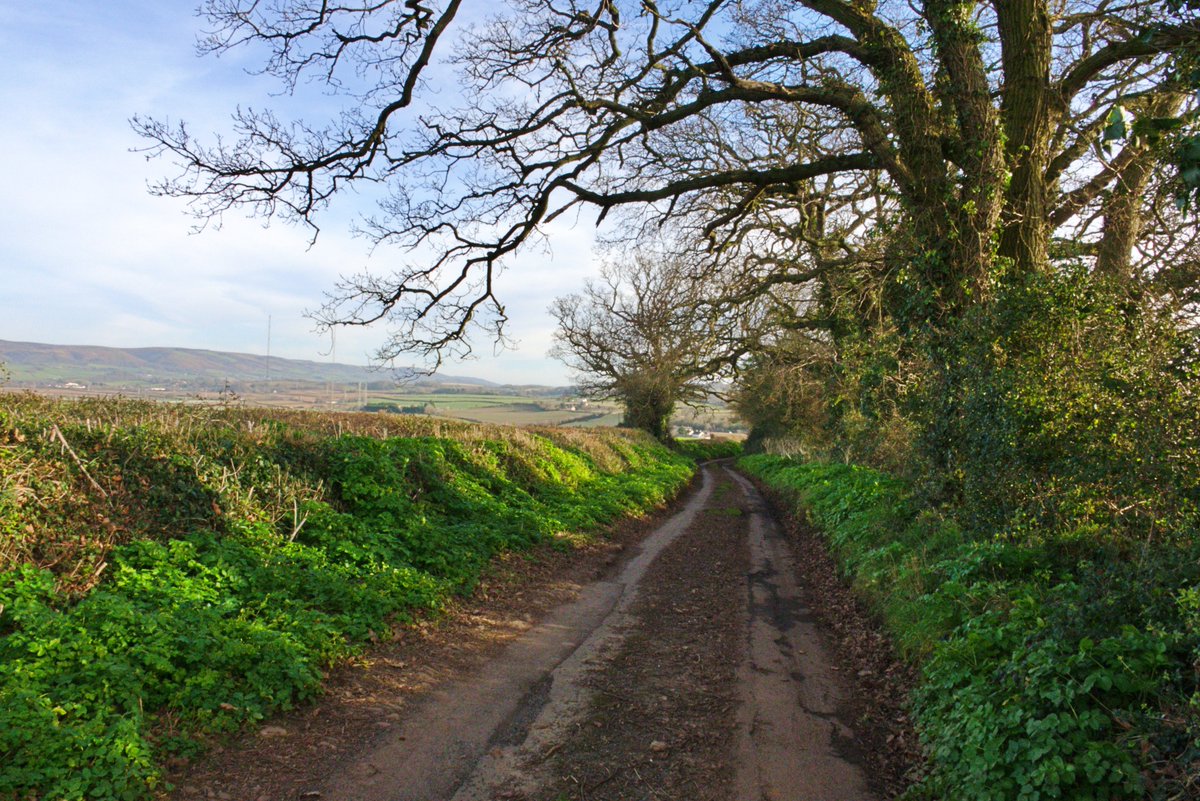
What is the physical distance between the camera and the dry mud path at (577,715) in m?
4.29

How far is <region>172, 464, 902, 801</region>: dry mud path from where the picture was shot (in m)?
4.29

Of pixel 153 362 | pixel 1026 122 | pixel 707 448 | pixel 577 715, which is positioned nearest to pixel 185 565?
pixel 577 715

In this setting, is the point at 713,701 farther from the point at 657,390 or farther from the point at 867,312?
the point at 657,390

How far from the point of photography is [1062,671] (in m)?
4.03

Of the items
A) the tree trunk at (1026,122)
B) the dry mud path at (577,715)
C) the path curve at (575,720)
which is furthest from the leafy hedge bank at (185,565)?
the tree trunk at (1026,122)

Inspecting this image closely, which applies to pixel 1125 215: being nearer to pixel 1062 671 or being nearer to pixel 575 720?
pixel 1062 671

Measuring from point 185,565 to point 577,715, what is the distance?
393 centimetres

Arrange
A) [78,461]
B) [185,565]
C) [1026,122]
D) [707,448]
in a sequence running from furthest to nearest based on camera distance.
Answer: [707,448] < [1026,122] < [78,461] < [185,565]

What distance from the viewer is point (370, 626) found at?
6.47 metres

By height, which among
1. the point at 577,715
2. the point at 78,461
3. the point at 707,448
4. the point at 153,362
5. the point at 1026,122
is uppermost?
the point at 1026,122

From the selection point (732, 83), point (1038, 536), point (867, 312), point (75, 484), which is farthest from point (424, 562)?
point (867, 312)

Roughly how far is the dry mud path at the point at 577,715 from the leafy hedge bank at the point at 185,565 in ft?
1.52

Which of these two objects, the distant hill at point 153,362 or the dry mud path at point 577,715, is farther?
the distant hill at point 153,362

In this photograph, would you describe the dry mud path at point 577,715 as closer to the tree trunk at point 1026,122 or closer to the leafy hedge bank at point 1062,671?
the leafy hedge bank at point 1062,671
